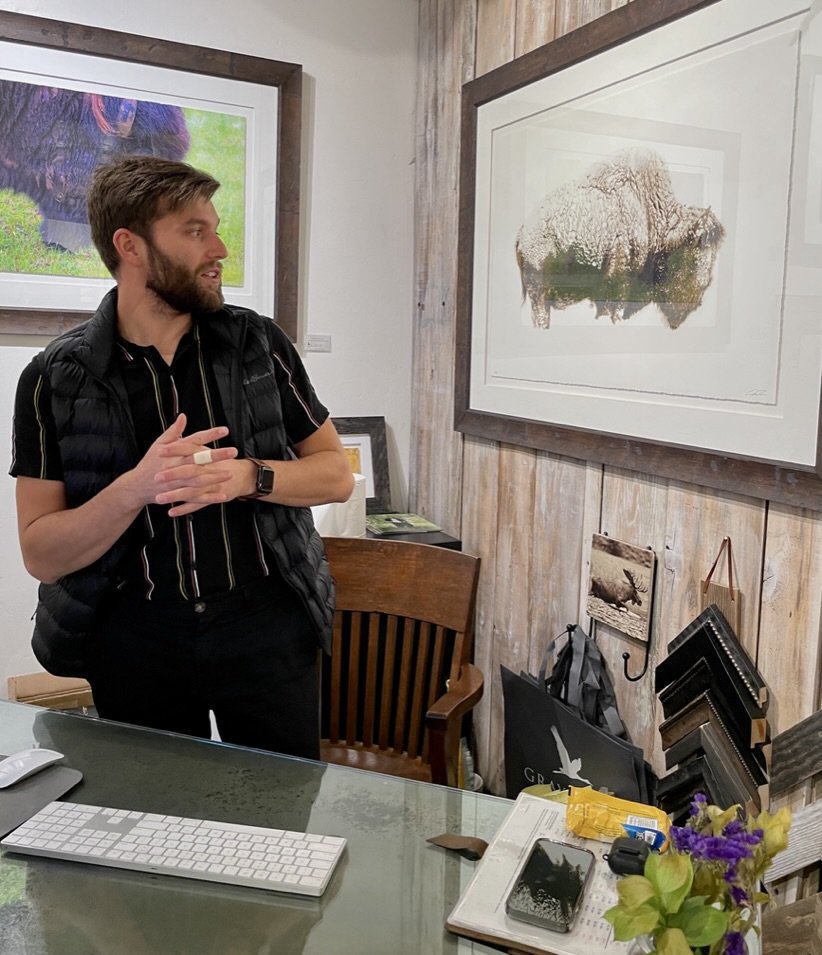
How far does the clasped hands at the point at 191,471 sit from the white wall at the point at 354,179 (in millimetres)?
1395

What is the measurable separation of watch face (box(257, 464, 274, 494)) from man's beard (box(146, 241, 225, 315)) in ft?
1.08

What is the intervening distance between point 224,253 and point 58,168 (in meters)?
1.06

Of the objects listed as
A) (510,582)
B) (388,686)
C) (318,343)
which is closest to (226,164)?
(318,343)

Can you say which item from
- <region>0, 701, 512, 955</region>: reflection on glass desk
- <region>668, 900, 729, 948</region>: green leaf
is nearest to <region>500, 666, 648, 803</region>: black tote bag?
<region>0, 701, 512, 955</region>: reflection on glass desk

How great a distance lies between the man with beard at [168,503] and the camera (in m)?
1.62

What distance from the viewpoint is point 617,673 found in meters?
2.12

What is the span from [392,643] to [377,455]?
0.88 metres

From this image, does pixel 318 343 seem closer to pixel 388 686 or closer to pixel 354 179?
pixel 354 179

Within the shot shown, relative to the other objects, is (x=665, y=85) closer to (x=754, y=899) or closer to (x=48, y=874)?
(x=754, y=899)

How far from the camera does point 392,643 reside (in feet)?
7.43

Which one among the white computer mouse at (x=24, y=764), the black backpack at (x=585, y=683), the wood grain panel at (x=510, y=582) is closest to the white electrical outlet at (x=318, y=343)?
the wood grain panel at (x=510, y=582)

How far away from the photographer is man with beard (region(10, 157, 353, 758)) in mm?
1618

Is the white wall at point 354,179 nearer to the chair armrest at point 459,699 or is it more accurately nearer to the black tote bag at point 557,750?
the black tote bag at point 557,750

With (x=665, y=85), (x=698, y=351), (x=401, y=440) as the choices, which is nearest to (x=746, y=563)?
(x=698, y=351)
